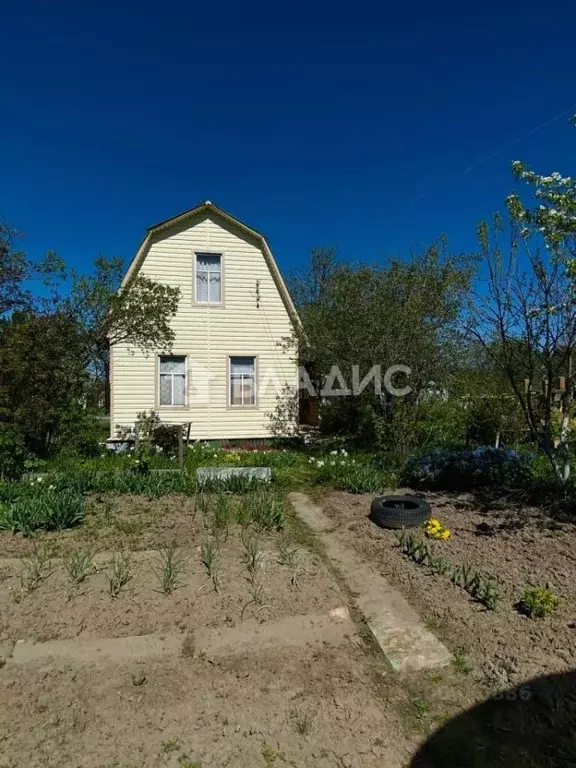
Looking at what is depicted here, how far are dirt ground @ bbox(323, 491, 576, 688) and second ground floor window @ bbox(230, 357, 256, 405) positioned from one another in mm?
7019

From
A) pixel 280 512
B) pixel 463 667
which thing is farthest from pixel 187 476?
pixel 463 667

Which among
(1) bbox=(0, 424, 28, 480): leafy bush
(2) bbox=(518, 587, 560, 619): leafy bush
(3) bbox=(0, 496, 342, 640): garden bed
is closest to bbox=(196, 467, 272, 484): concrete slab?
(3) bbox=(0, 496, 342, 640): garden bed

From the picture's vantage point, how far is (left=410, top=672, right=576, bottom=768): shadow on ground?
213 centimetres

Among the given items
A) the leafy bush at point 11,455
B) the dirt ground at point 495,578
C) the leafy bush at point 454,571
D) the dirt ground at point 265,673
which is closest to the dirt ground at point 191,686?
the dirt ground at point 265,673

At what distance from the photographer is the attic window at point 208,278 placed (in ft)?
41.8

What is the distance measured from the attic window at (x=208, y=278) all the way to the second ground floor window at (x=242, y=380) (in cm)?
180

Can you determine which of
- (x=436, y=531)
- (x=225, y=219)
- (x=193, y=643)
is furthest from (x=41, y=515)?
(x=225, y=219)

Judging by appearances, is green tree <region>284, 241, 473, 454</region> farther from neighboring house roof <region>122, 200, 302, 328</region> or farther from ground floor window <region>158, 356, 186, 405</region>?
ground floor window <region>158, 356, 186, 405</region>

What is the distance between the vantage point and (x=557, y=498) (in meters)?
5.82

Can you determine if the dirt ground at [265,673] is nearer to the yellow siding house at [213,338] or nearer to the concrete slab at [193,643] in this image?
the concrete slab at [193,643]

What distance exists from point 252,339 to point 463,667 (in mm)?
10787

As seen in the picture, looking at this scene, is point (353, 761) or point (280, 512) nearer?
point (353, 761)

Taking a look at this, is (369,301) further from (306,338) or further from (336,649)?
(336,649)

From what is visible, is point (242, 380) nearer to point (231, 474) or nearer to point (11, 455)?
point (231, 474)
